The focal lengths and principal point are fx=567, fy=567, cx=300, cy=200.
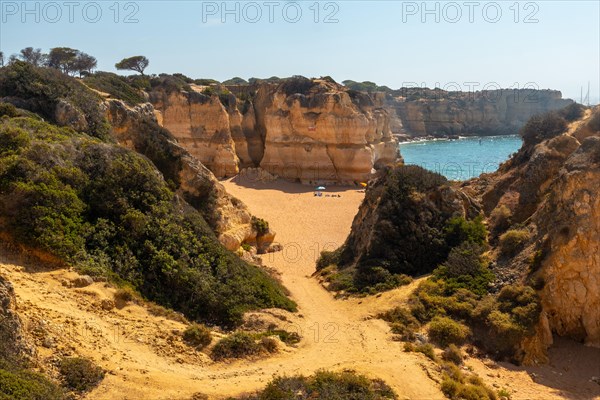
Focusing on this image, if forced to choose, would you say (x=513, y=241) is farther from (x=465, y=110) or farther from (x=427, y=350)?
(x=465, y=110)

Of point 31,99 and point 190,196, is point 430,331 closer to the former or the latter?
point 190,196

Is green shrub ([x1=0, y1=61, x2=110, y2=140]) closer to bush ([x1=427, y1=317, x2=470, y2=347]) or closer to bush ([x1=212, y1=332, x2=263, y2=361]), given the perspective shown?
bush ([x1=212, y1=332, x2=263, y2=361])

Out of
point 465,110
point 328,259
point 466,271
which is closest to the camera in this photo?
point 466,271

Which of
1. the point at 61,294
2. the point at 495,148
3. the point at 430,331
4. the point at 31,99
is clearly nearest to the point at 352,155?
the point at 31,99

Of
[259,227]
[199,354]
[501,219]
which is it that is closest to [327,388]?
[199,354]

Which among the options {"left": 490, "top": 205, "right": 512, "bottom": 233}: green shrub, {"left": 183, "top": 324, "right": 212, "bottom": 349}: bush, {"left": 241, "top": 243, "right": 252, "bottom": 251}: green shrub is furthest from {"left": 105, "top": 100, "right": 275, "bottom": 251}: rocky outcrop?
{"left": 183, "top": 324, "right": 212, "bottom": 349}: bush
